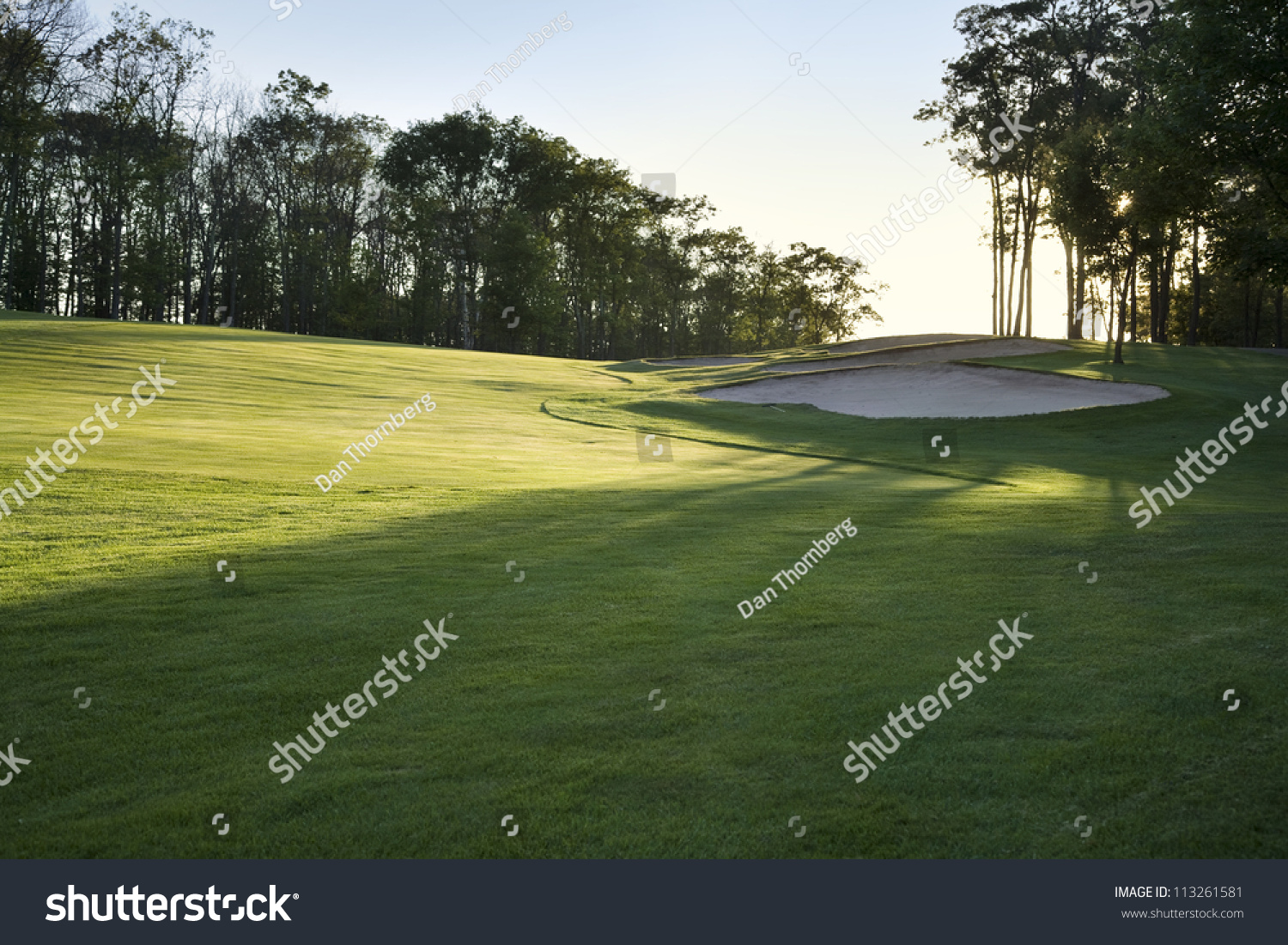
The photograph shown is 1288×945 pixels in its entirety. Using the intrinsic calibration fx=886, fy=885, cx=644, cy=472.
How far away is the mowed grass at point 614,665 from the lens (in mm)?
4121

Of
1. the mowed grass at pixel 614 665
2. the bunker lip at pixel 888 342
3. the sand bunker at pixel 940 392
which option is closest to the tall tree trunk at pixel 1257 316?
the bunker lip at pixel 888 342

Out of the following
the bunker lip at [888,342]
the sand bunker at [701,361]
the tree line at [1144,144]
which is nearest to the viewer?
the tree line at [1144,144]

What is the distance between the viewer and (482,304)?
71312 mm

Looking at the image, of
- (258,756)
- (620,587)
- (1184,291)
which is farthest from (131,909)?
(1184,291)

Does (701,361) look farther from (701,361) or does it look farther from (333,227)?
(333,227)

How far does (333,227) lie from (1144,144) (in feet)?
217

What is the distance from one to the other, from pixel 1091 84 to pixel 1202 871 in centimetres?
5551

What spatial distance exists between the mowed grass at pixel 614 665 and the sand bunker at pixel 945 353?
25.8m

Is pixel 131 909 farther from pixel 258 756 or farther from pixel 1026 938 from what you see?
pixel 1026 938

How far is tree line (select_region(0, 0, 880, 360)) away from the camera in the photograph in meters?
55.8

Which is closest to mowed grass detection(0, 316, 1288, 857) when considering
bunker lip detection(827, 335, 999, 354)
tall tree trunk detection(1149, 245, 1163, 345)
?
bunker lip detection(827, 335, 999, 354)

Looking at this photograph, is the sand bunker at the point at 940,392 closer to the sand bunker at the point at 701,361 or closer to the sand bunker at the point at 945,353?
the sand bunker at the point at 945,353

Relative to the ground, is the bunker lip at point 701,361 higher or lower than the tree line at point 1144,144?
lower

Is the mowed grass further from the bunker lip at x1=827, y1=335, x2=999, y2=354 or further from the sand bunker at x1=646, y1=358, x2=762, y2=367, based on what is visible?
the sand bunker at x1=646, y1=358, x2=762, y2=367
